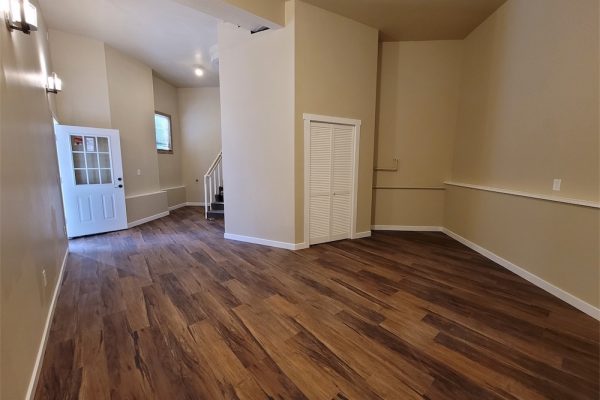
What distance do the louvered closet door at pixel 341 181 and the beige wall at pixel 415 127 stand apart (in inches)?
36.2

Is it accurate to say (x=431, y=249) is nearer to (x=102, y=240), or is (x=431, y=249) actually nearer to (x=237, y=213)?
(x=237, y=213)

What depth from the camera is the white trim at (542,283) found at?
230 cm

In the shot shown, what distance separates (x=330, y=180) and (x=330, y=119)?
0.93m

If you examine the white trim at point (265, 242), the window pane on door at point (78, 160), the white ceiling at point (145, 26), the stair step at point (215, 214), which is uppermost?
the white ceiling at point (145, 26)

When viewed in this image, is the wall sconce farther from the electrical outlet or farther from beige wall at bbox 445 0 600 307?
the electrical outlet

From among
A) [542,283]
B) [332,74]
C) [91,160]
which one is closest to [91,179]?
[91,160]

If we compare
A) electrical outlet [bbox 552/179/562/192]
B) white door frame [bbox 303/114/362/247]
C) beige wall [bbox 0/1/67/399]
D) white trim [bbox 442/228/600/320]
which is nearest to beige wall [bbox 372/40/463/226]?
white door frame [bbox 303/114/362/247]

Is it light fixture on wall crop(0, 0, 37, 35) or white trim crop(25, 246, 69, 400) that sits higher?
light fixture on wall crop(0, 0, 37, 35)

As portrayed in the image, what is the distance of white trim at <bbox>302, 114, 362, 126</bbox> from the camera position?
3655mm

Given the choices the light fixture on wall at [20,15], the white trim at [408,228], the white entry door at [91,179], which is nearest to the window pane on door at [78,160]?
the white entry door at [91,179]

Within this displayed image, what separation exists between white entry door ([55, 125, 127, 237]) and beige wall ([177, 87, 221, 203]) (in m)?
2.78

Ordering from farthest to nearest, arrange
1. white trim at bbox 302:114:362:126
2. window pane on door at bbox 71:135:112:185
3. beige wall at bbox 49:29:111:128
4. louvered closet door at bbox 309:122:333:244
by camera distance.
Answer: window pane on door at bbox 71:135:112:185 → beige wall at bbox 49:29:111:128 → louvered closet door at bbox 309:122:333:244 → white trim at bbox 302:114:362:126

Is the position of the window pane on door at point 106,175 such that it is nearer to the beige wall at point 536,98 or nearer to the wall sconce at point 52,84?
the wall sconce at point 52,84

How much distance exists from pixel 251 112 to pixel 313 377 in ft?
11.3
